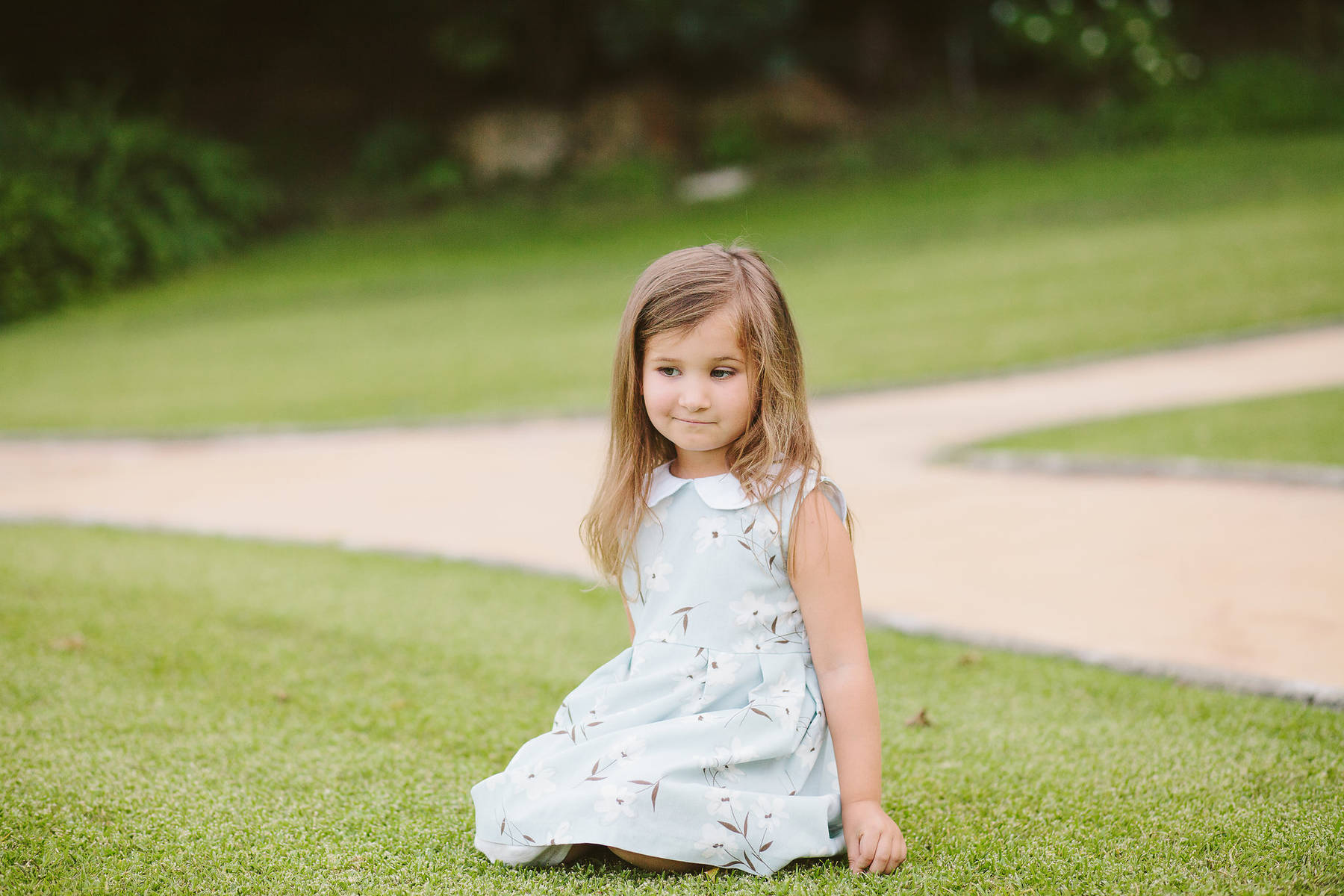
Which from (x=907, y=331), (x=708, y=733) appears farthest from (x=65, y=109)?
(x=708, y=733)

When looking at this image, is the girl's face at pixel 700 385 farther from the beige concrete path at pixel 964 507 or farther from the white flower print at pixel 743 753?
the beige concrete path at pixel 964 507

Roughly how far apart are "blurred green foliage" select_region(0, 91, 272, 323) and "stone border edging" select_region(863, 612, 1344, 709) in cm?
1875

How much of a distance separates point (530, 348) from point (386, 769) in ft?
34.2

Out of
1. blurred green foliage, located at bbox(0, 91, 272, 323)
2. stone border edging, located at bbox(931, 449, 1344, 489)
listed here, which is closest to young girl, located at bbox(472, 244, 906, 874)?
stone border edging, located at bbox(931, 449, 1344, 489)

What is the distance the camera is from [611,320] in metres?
14.7

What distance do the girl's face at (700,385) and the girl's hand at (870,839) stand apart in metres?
0.79

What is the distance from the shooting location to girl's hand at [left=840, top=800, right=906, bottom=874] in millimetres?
2303

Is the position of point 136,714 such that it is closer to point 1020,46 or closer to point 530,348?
point 530,348

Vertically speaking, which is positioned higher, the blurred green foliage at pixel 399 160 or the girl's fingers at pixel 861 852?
the blurred green foliage at pixel 399 160

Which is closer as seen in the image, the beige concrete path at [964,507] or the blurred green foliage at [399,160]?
the beige concrete path at [964,507]

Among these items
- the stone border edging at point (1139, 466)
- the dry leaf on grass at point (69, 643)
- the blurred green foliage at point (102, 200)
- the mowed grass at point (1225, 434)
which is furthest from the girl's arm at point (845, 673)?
the blurred green foliage at point (102, 200)

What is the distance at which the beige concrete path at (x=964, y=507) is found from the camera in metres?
4.34

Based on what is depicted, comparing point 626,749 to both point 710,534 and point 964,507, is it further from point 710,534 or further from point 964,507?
point 964,507

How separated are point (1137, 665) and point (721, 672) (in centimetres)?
202
